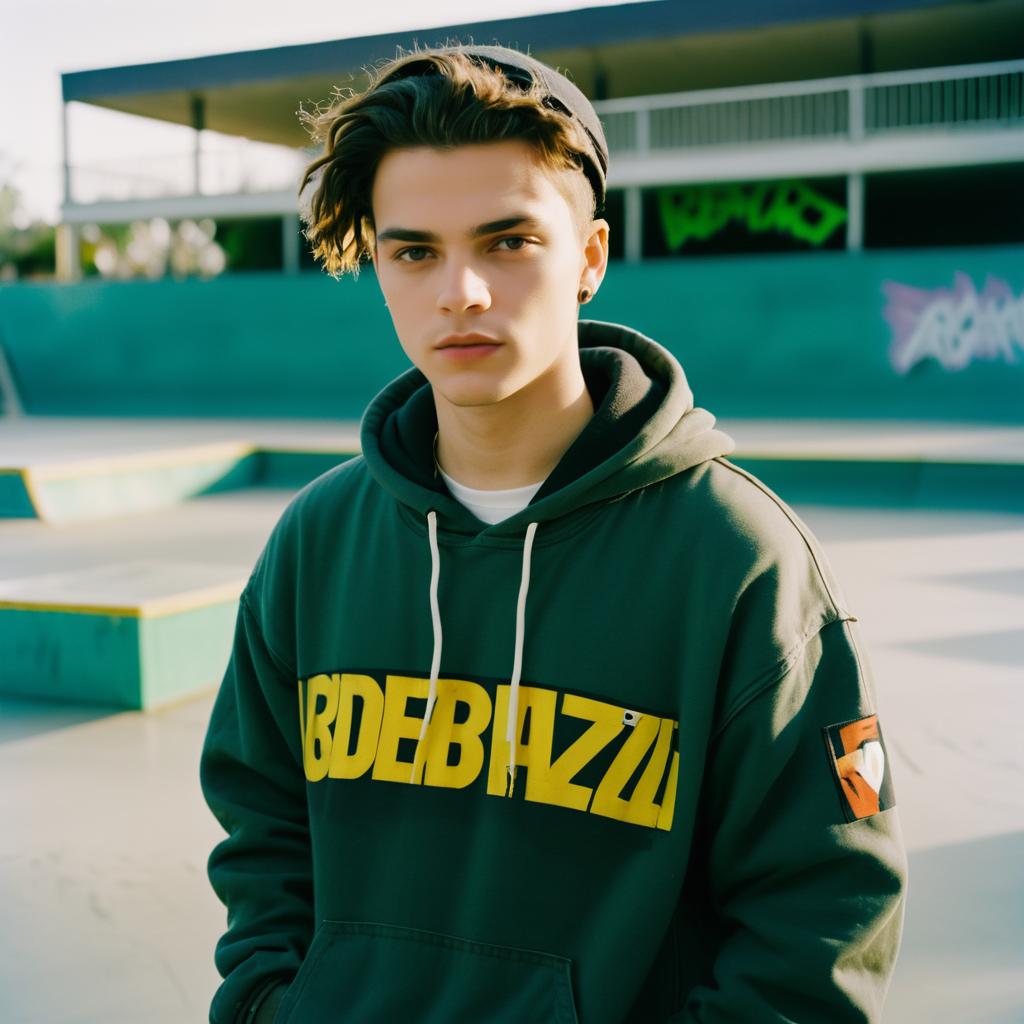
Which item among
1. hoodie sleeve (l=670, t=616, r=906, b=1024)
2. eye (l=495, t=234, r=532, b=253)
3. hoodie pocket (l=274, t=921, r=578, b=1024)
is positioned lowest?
hoodie pocket (l=274, t=921, r=578, b=1024)

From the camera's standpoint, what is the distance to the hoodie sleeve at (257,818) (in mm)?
1498

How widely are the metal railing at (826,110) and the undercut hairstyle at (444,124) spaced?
49.3 feet

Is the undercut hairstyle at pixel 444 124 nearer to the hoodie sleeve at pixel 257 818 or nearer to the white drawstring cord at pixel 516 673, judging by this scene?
the white drawstring cord at pixel 516 673

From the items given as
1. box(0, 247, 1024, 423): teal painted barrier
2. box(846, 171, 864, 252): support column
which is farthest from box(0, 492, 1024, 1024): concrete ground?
box(846, 171, 864, 252): support column

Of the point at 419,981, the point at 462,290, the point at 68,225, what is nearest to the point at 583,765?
the point at 419,981

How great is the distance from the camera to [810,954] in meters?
1.20

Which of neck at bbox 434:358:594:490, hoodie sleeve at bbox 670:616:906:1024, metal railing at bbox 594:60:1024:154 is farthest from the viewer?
metal railing at bbox 594:60:1024:154

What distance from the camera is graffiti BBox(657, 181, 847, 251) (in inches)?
685

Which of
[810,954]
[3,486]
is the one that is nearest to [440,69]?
[810,954]

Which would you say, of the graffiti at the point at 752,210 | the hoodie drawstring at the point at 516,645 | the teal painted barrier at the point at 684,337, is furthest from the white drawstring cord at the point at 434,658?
the graffiti at the point at 752,210

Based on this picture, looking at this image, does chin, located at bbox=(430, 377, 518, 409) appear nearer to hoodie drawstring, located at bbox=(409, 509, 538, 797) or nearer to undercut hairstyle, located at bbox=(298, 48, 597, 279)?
hoodie drawstring, located at bbox=(409, 509, 538, 797)

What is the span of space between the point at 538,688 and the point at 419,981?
40 cm

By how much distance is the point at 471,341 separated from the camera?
1396 mm

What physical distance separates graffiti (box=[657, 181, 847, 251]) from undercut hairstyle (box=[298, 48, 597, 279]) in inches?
670
